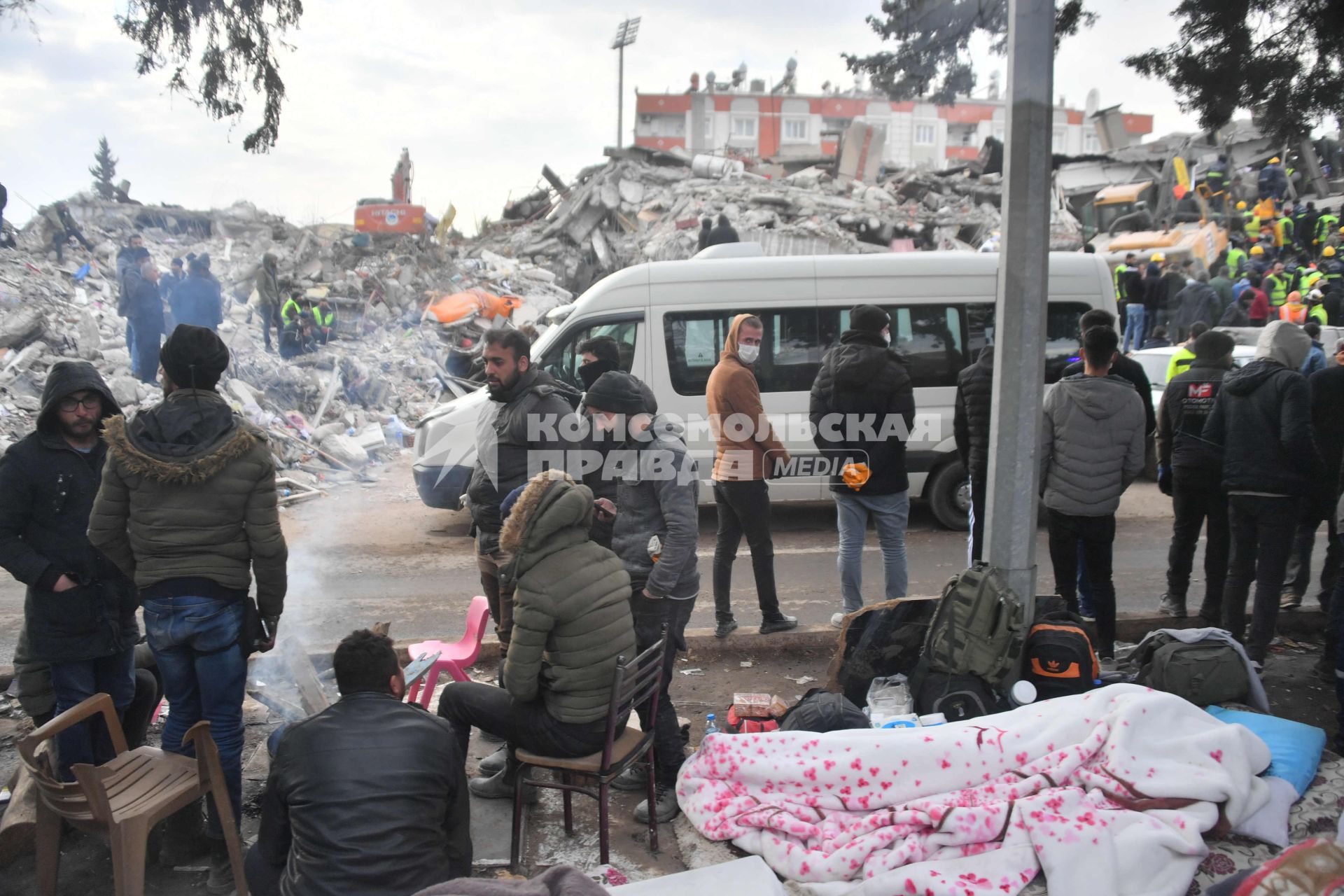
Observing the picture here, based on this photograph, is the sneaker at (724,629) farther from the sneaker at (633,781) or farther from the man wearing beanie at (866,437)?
the sneaker at (633,781)

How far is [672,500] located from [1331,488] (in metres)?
4.01

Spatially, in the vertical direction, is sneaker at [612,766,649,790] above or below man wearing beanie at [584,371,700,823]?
below

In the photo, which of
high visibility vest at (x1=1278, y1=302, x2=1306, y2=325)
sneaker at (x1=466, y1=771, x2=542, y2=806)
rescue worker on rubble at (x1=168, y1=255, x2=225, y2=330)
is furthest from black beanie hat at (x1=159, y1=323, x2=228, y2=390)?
high visibility vest at (x1=1278, y1=302, x2=1306, y2=325)

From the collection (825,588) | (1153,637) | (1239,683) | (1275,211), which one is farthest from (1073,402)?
(1275,211)

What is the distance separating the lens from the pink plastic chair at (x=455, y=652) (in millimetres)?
4605

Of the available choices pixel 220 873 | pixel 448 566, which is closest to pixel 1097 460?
pixel 220 873

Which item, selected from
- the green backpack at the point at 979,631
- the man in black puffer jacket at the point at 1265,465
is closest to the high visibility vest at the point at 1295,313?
the man in black puffer jacket at the point at 1265,465

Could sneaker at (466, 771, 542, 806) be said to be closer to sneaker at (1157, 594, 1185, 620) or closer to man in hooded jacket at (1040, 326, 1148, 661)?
man in hooded jacket at (1040, 326, 1148, 661)

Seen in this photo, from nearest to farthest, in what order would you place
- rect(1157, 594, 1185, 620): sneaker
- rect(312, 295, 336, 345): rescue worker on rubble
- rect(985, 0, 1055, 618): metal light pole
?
1. rect(985, 0, 1055, 618): metal light pole
2. rect(1157, 594, 1185, 620): sneaker
3. rect(312, 295, 336, 345): rescue worker on rubble

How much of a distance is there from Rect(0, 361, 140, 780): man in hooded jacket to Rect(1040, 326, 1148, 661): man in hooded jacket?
4650mm

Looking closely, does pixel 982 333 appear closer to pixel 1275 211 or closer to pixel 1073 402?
pixel 1073 402

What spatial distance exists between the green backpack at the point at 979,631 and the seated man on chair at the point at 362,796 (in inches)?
94.7

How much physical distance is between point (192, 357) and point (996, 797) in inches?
134

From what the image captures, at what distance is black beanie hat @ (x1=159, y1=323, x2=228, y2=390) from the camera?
351cm
